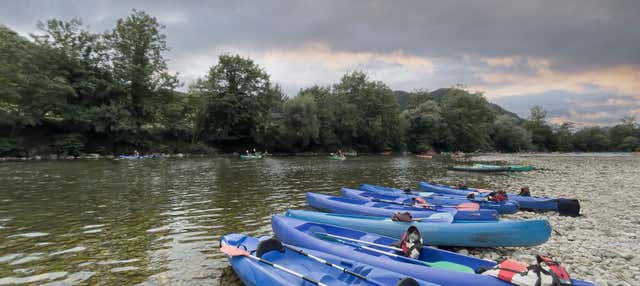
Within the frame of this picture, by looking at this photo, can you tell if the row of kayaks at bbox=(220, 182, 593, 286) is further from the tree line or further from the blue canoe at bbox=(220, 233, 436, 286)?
the tree line

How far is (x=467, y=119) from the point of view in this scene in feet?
313

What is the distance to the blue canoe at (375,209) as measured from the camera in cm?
944

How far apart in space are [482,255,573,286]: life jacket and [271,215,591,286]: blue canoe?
131 mm

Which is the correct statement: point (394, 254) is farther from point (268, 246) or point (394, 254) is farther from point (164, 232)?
point (164, 232)

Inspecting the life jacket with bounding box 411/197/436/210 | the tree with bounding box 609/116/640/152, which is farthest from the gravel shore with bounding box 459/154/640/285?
the tree with bounding box 609/116/640/152

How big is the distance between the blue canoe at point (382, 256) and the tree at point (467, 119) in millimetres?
91959

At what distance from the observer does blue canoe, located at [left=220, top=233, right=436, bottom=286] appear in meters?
5.02

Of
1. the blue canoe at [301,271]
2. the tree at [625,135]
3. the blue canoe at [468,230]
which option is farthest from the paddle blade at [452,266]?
the tree at [625,135]

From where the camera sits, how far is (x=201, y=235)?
917cm

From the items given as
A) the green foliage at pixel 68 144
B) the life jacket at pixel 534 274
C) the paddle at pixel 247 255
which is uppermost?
the green foliage at pixel 68 144

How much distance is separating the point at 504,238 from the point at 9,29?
64.4 metres

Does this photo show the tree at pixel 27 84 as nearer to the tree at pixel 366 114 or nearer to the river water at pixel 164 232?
the river water at pixel 164 232

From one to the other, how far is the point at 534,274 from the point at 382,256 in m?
2.42

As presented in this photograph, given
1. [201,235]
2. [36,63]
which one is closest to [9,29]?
[36,63]
